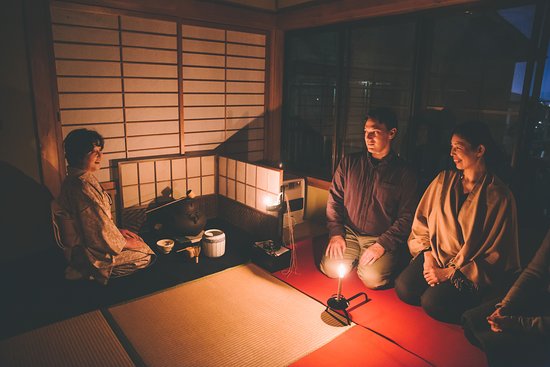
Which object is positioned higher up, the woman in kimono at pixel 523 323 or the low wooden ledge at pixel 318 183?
the low wooden ledge at pixel 318 183

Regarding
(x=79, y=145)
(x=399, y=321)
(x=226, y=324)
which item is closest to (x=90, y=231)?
(x=79, y=145)

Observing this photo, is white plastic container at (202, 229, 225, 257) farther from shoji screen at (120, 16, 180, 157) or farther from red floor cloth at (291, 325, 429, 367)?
red floor cloth at (291, 325, 429, 367)

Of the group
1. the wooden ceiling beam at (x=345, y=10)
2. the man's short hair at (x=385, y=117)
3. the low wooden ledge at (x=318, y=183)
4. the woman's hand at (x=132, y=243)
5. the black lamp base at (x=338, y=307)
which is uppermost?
the wooden ceiling beam at (x=345, y=10)

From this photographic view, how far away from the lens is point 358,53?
4.55 metres

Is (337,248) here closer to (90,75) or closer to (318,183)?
(318,183)

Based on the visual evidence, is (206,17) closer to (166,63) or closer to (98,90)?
(166,63)

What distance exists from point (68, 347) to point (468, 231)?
9.40ft

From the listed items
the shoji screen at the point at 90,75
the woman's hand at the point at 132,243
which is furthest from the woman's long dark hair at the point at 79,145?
the shoji screen at the point at 90,75

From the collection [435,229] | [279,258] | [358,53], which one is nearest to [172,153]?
[279,258]

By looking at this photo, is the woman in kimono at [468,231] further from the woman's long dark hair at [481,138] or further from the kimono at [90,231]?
the kimono at [90,231]

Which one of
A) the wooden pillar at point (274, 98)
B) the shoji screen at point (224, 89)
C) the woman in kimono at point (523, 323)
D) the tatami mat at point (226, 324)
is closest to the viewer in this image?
the woman in kimono at point (523, 323)

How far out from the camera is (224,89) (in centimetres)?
513

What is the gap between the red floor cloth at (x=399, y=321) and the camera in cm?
247

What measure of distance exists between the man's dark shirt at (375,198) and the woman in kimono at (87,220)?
201 cm
